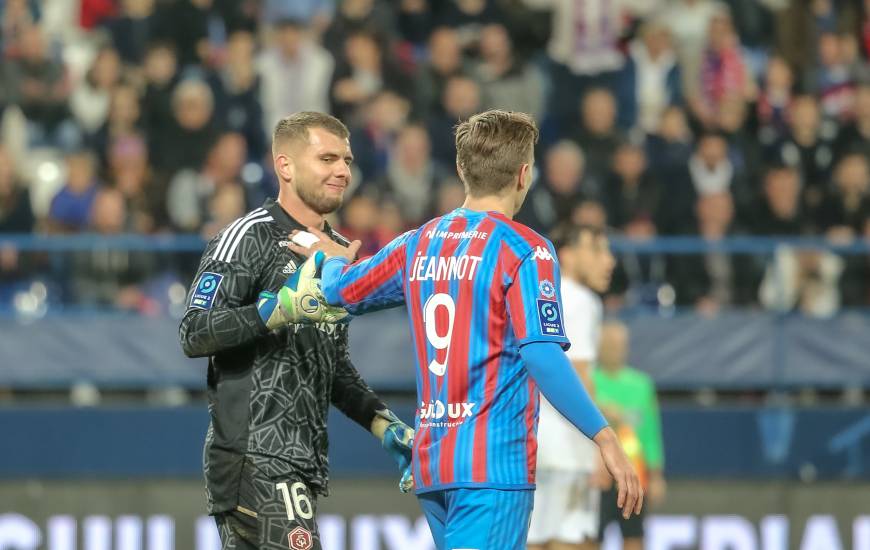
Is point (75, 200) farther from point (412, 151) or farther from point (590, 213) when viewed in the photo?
point (590, 213)

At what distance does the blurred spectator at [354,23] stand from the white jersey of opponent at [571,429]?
5.85 meters

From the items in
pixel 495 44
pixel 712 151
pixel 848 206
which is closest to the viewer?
pixel 848 206

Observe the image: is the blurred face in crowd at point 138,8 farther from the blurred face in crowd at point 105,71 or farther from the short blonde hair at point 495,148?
the short blonde hair at point 495,148

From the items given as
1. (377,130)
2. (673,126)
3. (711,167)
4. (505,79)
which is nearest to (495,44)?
(505,79)

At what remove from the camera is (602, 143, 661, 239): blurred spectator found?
40.4ft

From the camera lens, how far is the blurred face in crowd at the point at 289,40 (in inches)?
533

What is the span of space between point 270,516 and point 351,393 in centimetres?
65

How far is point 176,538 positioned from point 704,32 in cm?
708

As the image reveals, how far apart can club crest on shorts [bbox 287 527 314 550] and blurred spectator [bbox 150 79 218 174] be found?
24.4 feet

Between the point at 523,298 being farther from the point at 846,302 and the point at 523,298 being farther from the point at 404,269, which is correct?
the point at 846,302

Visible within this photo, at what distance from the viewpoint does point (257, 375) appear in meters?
5.67

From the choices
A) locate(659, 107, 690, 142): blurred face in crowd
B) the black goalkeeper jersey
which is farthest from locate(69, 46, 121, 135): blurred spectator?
the black goalkeeper jersey

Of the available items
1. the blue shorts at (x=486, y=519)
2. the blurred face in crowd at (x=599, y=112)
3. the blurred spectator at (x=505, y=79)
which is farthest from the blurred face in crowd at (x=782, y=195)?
the blue shorts at (x=486, y=519)

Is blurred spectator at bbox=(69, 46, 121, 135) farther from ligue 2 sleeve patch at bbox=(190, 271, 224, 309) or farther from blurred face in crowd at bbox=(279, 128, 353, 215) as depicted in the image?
ligue 2 sleeve patch at bbox=(190, 271, 224, 309)
